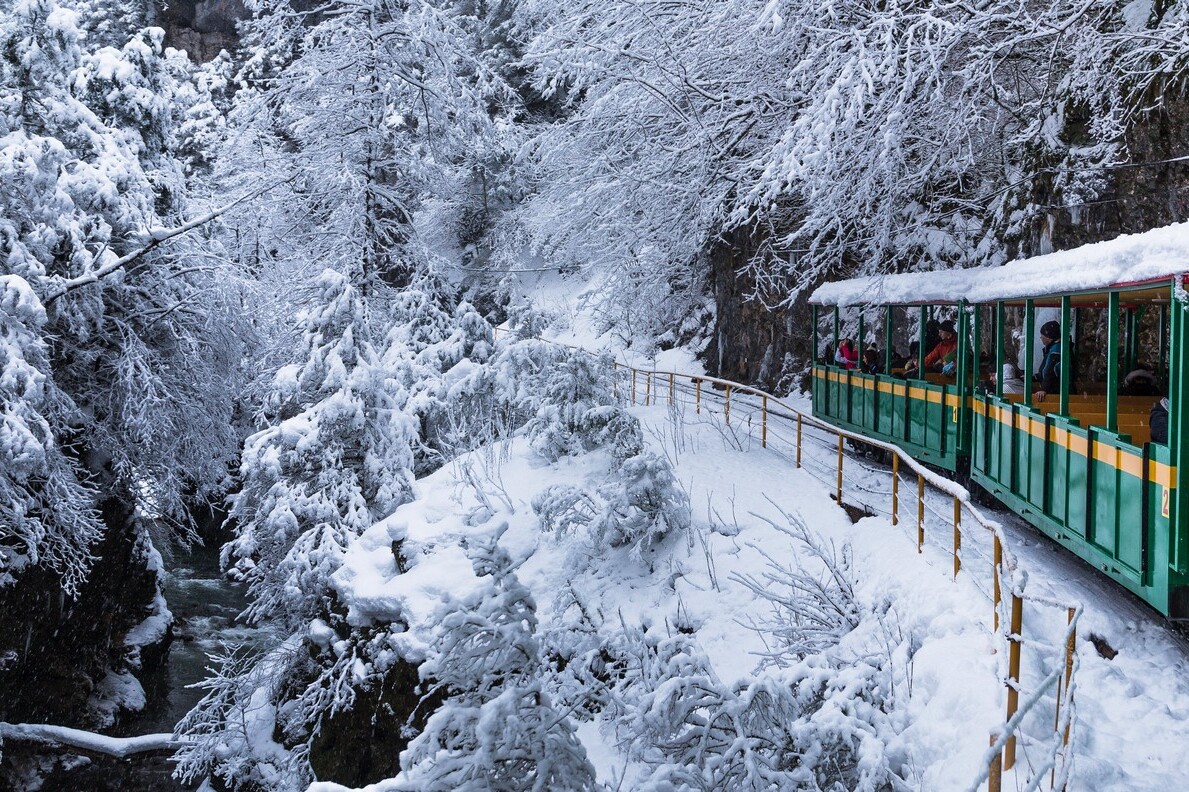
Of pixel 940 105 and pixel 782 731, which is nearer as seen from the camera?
pixel 782 731

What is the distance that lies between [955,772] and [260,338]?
15940 mm

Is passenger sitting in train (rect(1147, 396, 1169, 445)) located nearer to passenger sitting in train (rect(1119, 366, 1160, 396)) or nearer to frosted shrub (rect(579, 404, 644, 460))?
passenger sitting in train (rect(1119, 366, 1160, 396))

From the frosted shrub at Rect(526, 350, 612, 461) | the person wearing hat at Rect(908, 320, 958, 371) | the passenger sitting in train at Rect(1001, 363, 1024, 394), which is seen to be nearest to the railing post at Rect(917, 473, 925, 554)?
the passenger sitting in train at Rect(1001, 363, 1024, 394)

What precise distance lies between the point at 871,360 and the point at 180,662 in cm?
1311

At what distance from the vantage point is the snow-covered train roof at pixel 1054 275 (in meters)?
6.14

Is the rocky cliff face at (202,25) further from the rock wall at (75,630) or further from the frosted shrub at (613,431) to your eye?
the frosted shrub at (613,431)

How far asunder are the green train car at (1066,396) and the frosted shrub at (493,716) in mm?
4420

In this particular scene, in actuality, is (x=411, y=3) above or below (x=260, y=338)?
above

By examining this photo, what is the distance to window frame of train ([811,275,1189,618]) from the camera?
6.05 m

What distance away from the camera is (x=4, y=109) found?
47.3 ft

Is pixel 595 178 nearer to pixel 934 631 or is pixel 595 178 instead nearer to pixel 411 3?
pixel 411 3

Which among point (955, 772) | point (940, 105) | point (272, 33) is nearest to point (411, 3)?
point (272, 33)

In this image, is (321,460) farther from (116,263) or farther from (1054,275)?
(1054,275)

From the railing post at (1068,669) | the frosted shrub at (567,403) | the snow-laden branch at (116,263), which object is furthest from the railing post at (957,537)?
the snow-laden branch at (116,263)
